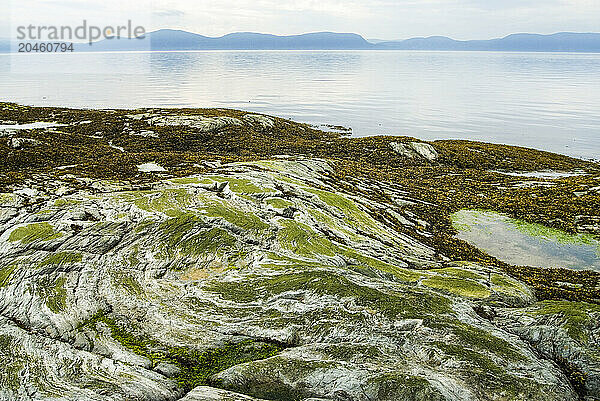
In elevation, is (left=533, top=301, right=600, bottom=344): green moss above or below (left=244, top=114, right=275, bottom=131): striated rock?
below

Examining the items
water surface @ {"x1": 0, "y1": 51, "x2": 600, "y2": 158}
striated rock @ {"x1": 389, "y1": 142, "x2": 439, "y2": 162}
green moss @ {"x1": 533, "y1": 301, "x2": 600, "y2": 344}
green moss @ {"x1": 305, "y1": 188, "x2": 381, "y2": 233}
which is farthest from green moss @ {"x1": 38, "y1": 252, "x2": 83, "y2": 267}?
water surface @ {"x1": 0, "y1": 51, "x2": 600, "y2": 158}

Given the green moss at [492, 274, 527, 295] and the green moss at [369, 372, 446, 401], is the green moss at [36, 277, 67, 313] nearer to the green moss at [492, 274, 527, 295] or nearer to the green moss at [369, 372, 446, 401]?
the green moss at [369, 372, 446, 401]

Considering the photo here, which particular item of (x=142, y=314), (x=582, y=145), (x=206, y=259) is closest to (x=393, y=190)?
(x=206, y=259)

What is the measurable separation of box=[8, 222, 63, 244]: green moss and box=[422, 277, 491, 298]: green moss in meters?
13.1

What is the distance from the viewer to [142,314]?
415 inches

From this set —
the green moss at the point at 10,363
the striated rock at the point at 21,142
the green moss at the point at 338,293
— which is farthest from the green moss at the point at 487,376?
the striated rock at the point at 21,142

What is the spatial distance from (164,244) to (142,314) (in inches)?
140

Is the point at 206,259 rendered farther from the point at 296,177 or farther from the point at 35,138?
the point at 35,138

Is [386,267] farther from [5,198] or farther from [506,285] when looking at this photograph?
[5,198]

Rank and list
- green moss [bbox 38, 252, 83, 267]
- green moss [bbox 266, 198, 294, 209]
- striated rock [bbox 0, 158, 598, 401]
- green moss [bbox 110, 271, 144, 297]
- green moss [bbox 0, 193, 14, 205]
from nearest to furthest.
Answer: striated rock [bbox 0, 158, 598, 401] < green moss [bbox 110, 271, 144, 297] < green moss [bbox 38, 252, 83, 267] < green moss [bbox 0, 193, 14, 205] < green moss [bbox 266, 198, 294, 209]

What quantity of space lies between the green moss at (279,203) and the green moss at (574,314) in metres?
10.6

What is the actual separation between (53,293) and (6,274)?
5.52 feet

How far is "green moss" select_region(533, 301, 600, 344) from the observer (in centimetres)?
983

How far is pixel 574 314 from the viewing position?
1045 cm
